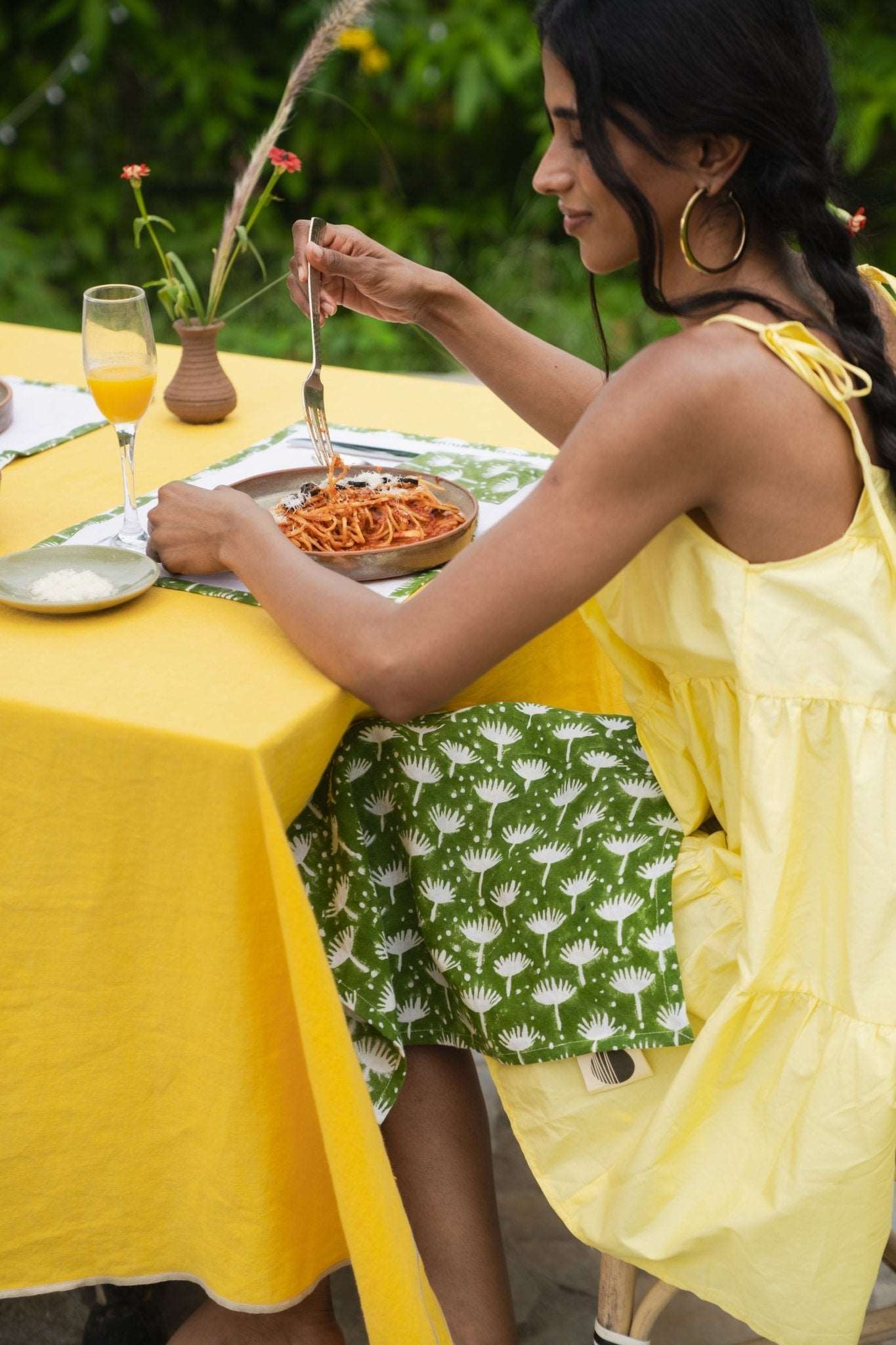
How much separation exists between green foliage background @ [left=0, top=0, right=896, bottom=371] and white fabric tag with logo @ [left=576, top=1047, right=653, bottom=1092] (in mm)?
3697

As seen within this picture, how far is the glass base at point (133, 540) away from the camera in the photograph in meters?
1.53

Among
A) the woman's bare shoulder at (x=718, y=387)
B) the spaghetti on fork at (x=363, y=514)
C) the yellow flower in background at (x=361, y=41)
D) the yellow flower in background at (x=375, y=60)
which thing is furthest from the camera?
the yellow flower in background at (x=375, y=60)

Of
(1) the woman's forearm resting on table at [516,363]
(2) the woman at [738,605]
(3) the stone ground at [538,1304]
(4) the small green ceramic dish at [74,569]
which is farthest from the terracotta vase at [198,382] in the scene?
(3) the stone ground at [538,1304]

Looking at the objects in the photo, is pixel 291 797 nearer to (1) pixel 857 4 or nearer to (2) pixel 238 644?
(2) pixel 238 644

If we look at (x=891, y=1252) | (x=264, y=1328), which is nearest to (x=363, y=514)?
(x=264, y=1328)

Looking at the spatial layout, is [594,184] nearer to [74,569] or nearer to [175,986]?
[74,569]

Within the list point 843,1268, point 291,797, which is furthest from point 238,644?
point 843,1268

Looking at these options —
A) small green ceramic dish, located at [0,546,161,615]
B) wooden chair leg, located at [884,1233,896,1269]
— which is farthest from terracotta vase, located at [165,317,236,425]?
wooden chair leg, located at [884,1233,896,1269]

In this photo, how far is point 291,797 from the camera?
3.98ft

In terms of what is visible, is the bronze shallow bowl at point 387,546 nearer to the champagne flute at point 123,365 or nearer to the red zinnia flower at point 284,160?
the champagne flute at point 123,365

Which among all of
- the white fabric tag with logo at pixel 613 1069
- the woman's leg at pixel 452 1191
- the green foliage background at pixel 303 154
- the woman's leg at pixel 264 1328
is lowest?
the woman's leg at pixel 264 1328

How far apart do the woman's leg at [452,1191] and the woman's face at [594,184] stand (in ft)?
2.78

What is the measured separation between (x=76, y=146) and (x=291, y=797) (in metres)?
4.81

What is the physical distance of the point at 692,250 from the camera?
1.31 m
